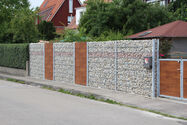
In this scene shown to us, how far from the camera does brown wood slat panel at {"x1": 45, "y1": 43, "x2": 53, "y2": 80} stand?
695 inches

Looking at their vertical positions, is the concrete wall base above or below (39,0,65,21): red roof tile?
below

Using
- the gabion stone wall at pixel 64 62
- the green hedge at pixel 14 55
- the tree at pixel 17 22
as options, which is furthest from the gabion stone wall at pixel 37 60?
the tree at pixel 17 22

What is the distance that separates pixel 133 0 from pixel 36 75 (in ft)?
36.0

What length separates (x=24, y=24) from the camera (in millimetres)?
26688

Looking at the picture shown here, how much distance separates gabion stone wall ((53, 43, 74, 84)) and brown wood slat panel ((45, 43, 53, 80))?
45cm

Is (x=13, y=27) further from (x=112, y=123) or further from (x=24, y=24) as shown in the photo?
(x=112, y=123)

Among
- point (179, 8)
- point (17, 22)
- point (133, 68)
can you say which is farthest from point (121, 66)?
point (179, 8)

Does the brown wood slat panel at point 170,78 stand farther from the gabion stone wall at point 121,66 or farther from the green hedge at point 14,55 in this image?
the green hedge at point 14,55

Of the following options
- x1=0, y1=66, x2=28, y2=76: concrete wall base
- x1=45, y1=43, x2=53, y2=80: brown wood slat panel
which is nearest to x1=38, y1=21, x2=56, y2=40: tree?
x1=0, y1=66, x2=28, y2=76: concrete wall base

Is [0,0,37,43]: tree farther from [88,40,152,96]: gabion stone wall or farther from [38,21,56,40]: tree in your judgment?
[88,40,152,96]: gabion stone wall

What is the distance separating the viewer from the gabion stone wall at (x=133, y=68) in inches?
456

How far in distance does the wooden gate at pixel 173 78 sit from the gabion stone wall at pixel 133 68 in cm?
51

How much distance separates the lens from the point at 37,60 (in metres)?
19.2

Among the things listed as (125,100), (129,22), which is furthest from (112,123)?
(129,22)
